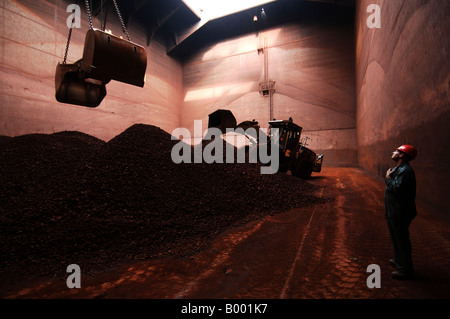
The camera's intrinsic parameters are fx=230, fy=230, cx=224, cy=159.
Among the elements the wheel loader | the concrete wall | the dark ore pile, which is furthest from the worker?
the concrete wall

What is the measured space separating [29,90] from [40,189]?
8.48 meters

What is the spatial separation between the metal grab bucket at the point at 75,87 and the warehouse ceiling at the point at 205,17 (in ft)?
29.4

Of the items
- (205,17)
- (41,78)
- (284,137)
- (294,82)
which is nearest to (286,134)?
(284,137)

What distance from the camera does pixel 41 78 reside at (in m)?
9.51

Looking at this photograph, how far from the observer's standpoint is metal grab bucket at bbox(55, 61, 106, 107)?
533 centimetres

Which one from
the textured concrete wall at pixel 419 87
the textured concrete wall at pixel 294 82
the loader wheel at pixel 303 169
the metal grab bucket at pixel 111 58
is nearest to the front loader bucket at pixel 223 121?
the loader wheel at pixel 303 169

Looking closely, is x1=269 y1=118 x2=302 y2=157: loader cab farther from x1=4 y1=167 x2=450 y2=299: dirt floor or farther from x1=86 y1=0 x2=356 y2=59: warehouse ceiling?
x1=86 y1=0 x2=356 y2=59: warehouse ceiling

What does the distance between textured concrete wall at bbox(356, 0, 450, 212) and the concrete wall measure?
477 inches

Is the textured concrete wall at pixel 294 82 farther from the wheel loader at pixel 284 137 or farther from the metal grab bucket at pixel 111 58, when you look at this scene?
the metal grab bucket at pixel 111 58

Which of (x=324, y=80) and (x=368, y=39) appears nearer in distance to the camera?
(x=368, y=39)

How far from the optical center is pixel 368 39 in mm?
8906

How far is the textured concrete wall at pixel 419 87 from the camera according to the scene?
11.0ft
